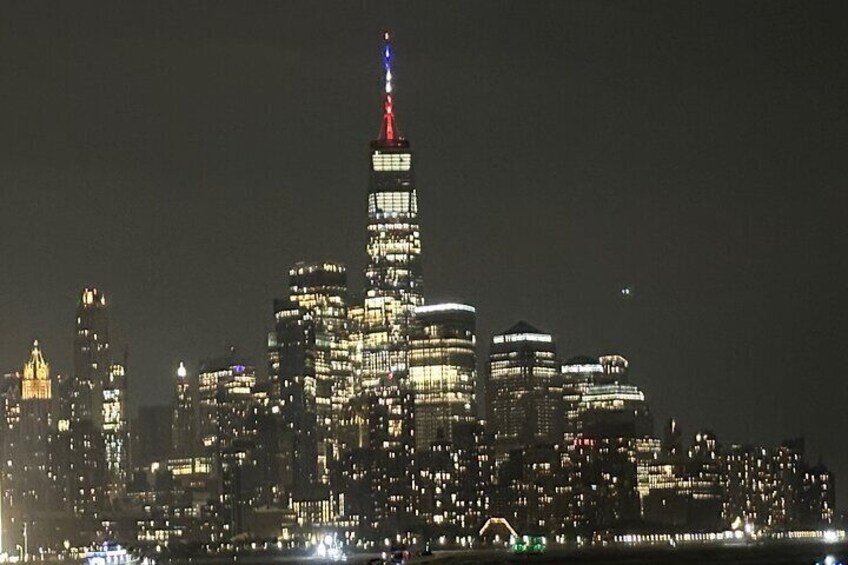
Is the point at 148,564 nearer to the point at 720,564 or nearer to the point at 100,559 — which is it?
the point at 100,559

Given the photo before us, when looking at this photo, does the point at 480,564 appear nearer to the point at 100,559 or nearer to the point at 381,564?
the point at 381,564

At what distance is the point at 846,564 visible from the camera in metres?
159

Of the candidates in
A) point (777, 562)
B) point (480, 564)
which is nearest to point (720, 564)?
point (777, 562)

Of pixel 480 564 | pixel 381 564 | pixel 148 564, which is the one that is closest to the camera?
pixel 381 564

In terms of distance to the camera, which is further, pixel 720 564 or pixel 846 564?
pixel 720 564

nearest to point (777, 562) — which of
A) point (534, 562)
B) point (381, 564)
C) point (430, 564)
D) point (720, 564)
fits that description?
point (720, 564)

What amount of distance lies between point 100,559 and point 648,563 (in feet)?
178

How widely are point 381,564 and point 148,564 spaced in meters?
37.8

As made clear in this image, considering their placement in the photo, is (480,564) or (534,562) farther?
(534,562)

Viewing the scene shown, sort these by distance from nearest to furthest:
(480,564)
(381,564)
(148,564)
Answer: (381,564), (480,564), (148,564)

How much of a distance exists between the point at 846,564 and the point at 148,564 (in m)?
64.2

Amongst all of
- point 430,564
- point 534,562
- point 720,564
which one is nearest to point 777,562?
point 720,564

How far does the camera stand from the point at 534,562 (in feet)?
622

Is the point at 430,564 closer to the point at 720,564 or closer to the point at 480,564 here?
the point at 480,564
